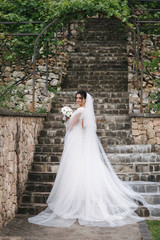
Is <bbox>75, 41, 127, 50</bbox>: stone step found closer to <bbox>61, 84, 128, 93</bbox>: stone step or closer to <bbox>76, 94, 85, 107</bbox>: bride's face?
<bbox>61, 84, 128, 93</bbox>: stone step

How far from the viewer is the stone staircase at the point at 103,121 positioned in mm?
6523

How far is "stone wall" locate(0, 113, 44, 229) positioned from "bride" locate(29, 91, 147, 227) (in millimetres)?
498

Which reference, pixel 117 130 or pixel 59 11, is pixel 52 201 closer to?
pixel 117 130

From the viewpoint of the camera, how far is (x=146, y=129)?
853 cm

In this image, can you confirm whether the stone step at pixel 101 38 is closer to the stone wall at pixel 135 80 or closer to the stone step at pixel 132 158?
the stone wall at pixel 135 80

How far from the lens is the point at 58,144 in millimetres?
8125

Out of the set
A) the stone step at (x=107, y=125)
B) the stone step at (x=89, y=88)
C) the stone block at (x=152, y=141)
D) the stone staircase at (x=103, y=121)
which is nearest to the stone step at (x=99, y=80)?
the stone staircase at (x=103, y=121)

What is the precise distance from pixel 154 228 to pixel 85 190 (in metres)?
1.21

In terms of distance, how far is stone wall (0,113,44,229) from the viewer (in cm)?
509

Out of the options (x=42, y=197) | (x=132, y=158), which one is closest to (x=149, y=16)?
(x=132, y=158)

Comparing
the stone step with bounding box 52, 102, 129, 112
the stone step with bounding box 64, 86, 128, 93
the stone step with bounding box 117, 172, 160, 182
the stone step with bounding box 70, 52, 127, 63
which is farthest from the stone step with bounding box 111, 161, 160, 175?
the stone step with bounding box 70, 52, 127, 63

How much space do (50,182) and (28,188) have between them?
44cm

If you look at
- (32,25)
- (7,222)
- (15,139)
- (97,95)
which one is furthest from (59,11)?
(7,222)

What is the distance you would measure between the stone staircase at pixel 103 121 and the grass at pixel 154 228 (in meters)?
0.42
